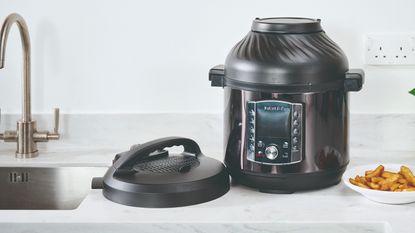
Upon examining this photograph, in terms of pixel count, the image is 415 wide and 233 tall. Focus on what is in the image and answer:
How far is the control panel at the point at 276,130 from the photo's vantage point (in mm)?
1485

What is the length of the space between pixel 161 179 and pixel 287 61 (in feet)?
1.11

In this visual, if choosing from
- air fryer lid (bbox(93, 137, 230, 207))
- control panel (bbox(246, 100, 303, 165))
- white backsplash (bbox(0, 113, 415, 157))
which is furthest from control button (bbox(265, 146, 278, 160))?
white backsplash (bbox(0, 113, 415, 157))

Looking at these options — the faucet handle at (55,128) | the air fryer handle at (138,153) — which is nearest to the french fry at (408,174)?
the air fryer handle at (138,153)

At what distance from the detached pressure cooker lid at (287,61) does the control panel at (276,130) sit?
4 cm

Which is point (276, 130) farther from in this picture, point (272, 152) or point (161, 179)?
point (161, 179)

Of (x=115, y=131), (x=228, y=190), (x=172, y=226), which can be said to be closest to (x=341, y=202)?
(x=228, y=190)

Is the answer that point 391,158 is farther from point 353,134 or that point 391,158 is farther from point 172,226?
point 172,226

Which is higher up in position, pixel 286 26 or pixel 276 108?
pixel 286 26

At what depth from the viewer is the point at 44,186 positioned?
1.77m

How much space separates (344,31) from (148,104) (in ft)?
1.69

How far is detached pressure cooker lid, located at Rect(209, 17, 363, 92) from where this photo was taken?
58.1 inches

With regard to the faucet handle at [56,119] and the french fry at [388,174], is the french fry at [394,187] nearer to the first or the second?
the french fry at [388,174]

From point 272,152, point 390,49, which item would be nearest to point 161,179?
point 272,152

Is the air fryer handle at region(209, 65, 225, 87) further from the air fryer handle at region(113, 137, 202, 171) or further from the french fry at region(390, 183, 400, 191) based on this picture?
the french fry at region(390, 183, 400, 191)
